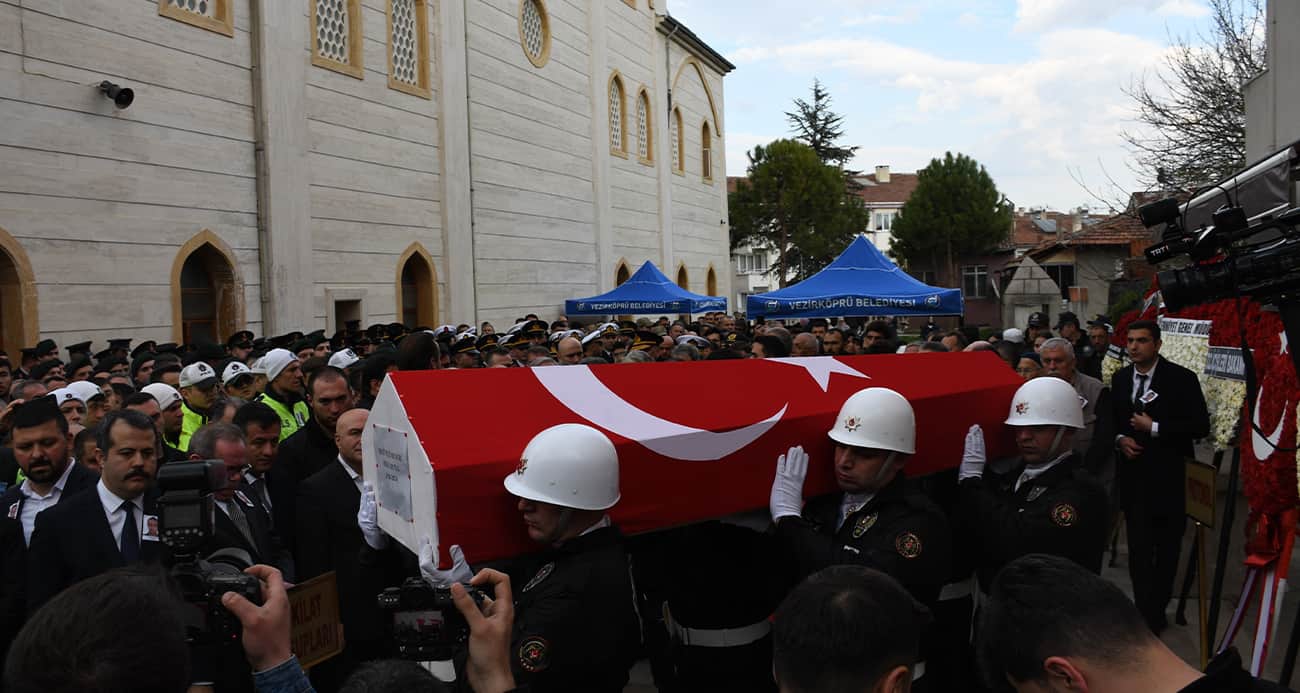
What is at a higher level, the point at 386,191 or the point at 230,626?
the point at 386,191

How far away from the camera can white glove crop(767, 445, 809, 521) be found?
341 centimetres

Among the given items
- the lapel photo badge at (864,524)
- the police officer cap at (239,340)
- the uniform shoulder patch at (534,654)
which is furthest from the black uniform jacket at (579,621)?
the police officer cap at (239,340)

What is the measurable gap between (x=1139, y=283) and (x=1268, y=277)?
2660 centimetres

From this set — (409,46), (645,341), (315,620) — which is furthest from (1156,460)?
(409,46)

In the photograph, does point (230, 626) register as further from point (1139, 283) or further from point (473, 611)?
point (1139, 283)

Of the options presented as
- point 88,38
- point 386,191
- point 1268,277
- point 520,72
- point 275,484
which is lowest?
point 275,484

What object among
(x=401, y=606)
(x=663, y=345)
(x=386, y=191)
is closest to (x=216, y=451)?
(x=401, y=606)

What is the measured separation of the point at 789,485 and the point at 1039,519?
1.07 metres

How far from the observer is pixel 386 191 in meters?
16.8

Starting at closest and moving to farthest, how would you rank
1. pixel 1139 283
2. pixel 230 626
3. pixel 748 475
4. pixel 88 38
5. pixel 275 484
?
pixel 230 626
pixel 748 475
pixel 275 484
pixel 88 38
pixel 1139 283

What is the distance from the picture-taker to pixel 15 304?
10547 mm

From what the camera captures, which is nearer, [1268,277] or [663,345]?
[1268,277]

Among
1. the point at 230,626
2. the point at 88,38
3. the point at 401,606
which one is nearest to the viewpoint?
the point at 230,626

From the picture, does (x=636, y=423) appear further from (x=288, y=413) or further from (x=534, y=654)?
(x=288, y=413)
